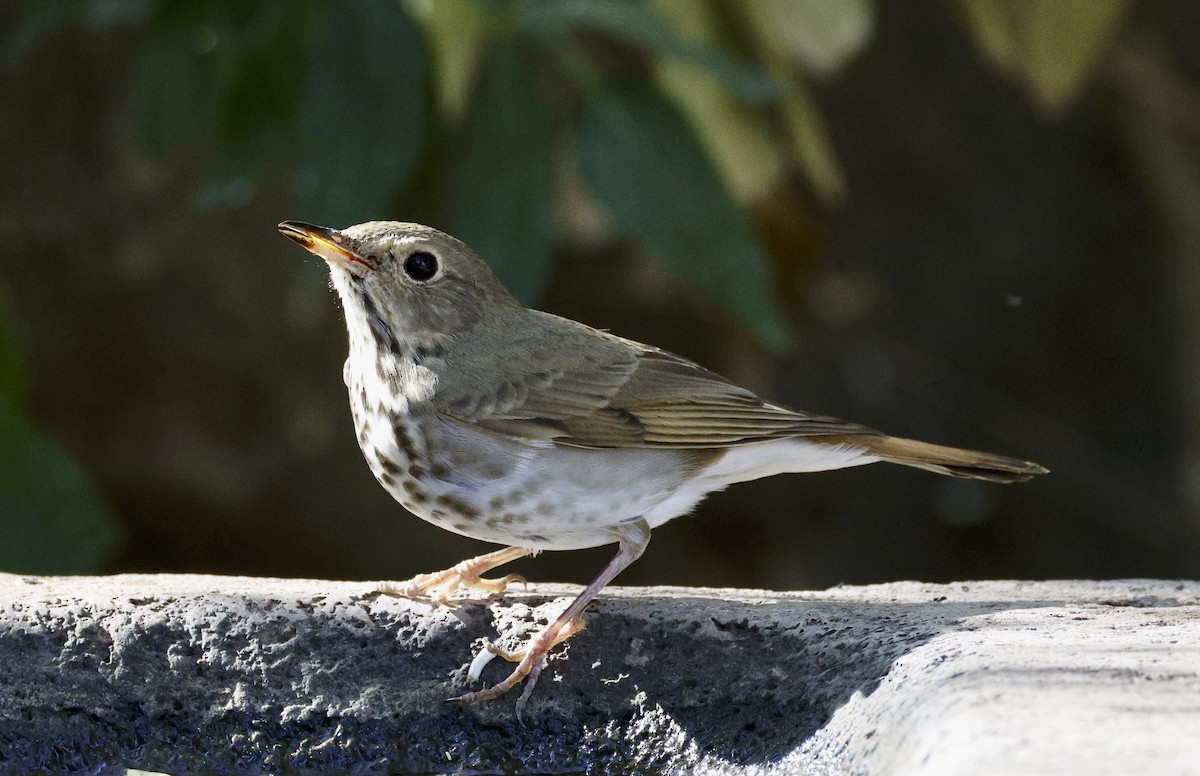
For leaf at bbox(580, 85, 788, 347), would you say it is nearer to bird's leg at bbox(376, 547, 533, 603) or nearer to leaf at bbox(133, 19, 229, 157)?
bird's leg at bbox(376, 547, 533, 603)

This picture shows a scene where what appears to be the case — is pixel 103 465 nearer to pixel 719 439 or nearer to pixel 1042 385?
pixel 719 439

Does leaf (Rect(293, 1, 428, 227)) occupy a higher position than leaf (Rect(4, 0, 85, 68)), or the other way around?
leaf (Rect(4, 0, 85, 68))

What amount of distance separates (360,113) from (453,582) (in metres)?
1.24

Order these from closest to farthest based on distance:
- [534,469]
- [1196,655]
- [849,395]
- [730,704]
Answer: [1196,655] → [730,704] → [534,469] → [849,395]

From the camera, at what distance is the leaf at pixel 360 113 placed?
3.73 m

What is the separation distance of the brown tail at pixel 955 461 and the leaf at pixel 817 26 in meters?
1.10

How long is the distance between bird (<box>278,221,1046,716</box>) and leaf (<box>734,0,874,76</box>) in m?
0.96

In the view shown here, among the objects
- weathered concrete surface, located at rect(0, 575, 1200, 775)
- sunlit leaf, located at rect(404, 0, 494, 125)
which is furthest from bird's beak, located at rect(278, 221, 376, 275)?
weathered concrete surface, located at rect(0, 575, 1200, 775)

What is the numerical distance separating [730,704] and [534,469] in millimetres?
845

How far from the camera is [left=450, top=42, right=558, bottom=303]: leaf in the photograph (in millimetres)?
3795

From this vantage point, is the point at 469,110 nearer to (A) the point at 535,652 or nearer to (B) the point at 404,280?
(B) the point at 404,280

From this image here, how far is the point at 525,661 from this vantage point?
3.22 meters

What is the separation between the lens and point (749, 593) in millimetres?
3684

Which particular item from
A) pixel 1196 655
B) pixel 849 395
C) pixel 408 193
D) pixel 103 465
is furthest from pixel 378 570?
pixel 1196 655
